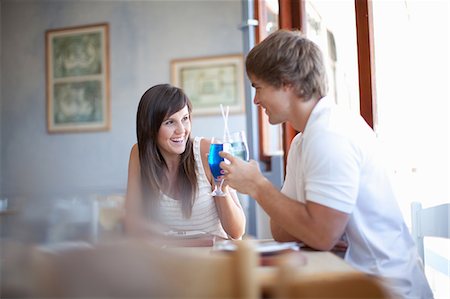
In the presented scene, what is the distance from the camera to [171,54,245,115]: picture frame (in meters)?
4.67

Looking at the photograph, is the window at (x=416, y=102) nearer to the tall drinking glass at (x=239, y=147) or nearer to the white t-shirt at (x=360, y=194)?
the white t-shirt at (x=360, y=194)

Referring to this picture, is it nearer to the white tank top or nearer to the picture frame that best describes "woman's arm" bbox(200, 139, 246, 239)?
the white tank top

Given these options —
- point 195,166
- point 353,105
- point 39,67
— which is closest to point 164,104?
point 195,166

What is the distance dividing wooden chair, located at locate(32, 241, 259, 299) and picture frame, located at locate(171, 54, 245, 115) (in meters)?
3.96

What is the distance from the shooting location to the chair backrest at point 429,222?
6.07 feet

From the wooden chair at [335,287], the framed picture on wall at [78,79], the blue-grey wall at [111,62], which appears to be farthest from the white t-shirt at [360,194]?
the framed picture on wall at [78,79]

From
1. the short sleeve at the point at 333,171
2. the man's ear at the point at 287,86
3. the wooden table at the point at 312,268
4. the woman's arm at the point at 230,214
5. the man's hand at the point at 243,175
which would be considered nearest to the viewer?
the wooden table at the point at 312,268

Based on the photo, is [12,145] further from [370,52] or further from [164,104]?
[370,52]

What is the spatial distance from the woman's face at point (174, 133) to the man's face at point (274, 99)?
0.65 m

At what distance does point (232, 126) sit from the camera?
465 cm

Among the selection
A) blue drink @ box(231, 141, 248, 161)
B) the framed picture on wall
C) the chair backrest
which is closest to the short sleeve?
blue drink @ box(231, 141, 248, 161)

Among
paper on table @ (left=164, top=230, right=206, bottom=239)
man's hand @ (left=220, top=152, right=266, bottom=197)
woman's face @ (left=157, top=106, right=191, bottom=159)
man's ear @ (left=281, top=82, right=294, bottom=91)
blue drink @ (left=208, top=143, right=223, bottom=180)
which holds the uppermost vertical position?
man's ear @ (left=281, top=82, right=294, bottom=91)

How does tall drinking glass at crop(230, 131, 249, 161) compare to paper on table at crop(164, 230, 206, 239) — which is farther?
paper on table at crop(164, 230, 206, 239)

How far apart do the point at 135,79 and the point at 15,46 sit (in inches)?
56.1
